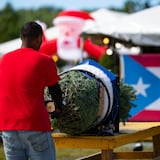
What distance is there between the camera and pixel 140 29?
42.6 feet

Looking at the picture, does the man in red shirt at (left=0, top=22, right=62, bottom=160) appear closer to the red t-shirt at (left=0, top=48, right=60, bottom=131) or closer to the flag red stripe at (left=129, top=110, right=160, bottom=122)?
the red t-shirt at (left=0, top=48, right=60, bottom=131)

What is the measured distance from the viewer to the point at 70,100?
20.1ft

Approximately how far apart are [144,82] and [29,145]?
5.08 m

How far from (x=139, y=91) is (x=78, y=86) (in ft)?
12.8

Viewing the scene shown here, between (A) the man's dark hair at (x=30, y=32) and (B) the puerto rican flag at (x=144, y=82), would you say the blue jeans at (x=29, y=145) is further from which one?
(B) the puerto rican flag at (x=144, y=82)

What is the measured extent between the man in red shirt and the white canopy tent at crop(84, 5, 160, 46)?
25.0ft

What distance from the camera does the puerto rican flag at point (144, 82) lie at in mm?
9844

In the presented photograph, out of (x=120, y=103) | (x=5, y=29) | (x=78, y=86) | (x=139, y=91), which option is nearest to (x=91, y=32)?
(x=139, y=91)

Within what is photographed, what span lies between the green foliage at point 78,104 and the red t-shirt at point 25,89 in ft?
2.97

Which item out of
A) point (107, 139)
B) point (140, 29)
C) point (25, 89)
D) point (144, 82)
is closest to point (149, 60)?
point (144, 82)

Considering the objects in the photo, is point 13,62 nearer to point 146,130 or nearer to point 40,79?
point 40,79

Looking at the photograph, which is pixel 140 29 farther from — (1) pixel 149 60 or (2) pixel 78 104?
(2) pixel 78 104

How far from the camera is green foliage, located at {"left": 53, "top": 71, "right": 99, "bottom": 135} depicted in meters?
6.12

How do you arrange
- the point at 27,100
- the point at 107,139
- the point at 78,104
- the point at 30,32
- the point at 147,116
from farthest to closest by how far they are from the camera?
Answer: the point at 147,116
the point at 107,139
the point at 78,104
the point at 30,32
the point at 27,100
